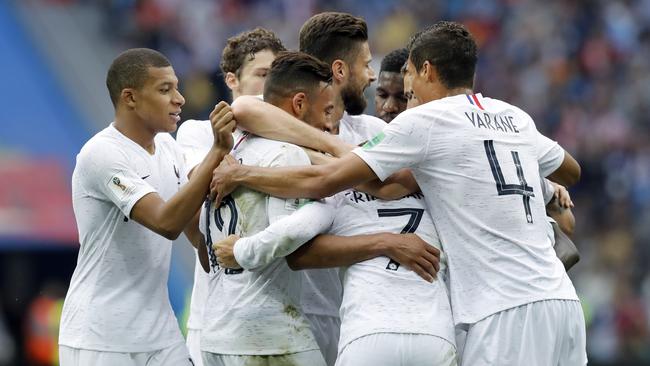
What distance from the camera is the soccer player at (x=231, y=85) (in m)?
7.57

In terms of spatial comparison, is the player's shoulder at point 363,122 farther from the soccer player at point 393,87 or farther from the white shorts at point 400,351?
the white shorts at point 400,351

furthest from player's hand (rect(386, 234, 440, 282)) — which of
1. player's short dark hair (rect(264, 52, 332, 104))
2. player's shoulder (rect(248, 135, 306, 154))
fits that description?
player's short dark hair (rect(264, 52, 332, 104))

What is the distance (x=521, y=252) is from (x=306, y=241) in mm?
1091

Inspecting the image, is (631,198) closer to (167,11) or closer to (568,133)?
(568,133)

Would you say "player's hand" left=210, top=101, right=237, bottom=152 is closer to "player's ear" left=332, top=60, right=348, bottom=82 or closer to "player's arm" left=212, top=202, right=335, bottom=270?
"player's arm" left=212, top=202, right=335, bottom=270

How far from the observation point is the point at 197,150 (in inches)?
294

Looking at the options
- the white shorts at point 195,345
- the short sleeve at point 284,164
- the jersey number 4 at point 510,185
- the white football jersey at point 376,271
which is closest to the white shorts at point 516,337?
the white football jersey at point 376,271

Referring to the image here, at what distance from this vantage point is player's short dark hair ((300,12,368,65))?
7410 millimetres

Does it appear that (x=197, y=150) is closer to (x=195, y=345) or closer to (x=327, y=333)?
(x=195, y=345)

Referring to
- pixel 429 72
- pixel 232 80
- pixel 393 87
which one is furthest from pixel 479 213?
pixel 232 80

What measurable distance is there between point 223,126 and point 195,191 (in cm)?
37

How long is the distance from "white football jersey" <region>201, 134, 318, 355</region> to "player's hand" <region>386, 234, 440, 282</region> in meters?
0.55

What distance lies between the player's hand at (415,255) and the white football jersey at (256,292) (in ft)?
1.80

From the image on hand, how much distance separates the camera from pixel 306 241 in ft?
20.5
